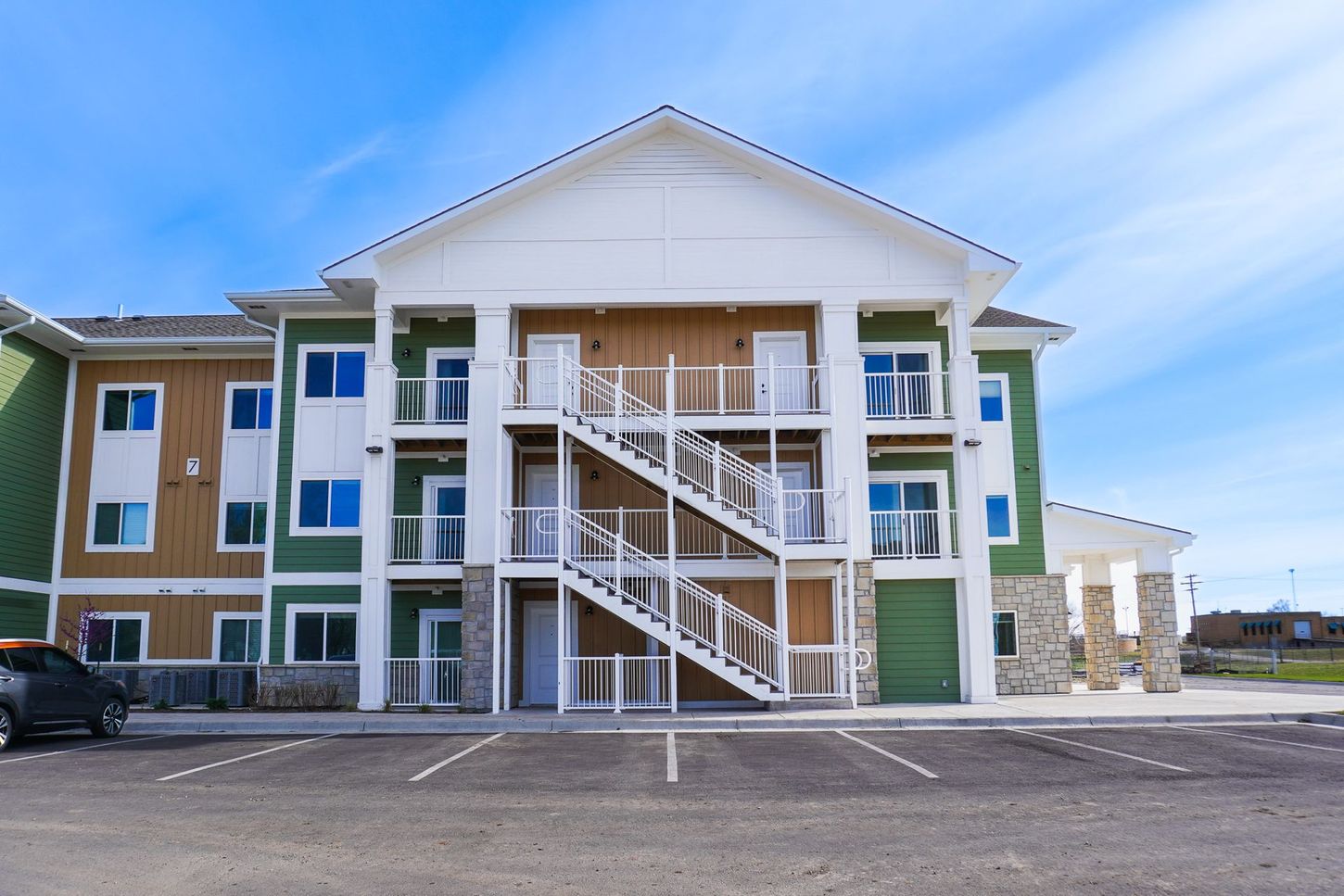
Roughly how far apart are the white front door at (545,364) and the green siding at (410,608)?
431 cm

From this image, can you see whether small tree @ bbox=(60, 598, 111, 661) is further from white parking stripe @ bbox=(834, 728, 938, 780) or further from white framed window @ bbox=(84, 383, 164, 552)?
white parking stripe @ bbox=(834, 728, 938, 780)

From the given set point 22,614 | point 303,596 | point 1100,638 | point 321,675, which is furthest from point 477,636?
point 1100,638

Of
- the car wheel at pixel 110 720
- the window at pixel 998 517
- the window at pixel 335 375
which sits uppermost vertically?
the window at pixel 335 375

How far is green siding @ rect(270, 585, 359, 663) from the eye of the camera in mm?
21750

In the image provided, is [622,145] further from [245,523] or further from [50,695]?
[50,695]

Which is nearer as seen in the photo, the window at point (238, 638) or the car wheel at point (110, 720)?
the car wheel at point (110, 720)

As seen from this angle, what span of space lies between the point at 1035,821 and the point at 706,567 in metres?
12.3

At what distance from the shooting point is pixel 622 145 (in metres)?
21.7

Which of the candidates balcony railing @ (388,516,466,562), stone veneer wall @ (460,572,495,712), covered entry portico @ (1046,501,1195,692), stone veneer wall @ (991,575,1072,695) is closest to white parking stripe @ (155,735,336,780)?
stone veneer wall @ (460,572,495,712)

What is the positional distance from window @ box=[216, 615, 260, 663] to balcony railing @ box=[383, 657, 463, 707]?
14.1ft

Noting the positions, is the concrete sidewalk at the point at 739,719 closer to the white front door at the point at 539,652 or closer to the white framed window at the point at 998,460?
the white front door at the point at 539,652

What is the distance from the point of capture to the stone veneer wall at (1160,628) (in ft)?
80.0

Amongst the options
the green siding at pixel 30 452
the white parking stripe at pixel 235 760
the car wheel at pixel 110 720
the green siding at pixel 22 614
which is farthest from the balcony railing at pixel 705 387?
the green siding at pixel 22 614

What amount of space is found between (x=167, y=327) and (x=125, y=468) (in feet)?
11.2
